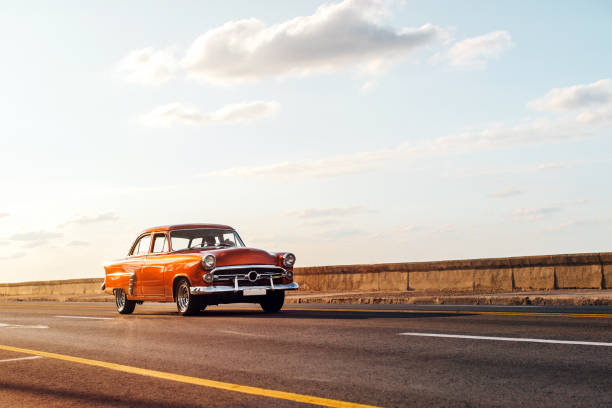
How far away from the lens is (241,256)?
13.4 metres

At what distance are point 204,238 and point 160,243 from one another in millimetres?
928

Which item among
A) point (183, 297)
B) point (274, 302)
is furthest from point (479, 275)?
point (183, 297)

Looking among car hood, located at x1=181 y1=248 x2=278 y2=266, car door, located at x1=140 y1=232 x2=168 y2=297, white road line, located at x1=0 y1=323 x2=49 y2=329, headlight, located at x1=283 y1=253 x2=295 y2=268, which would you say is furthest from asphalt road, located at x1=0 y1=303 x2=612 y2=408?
car door, located at x1=140 y1=232 x2=168 y2=297

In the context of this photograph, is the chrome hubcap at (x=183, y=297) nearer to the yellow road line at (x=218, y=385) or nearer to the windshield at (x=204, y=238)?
the windshield at (x=204, y=238)

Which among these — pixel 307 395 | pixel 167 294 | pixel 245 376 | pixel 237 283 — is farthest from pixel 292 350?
pixel 167 294

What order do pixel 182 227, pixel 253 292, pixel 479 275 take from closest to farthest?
pixel 253 292, pixel 182 227, pixel 479 275

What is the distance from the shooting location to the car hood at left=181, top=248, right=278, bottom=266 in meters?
13.2

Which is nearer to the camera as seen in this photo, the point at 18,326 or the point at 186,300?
the point at 18,326

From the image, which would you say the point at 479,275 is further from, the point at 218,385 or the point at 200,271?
the point at 218,385

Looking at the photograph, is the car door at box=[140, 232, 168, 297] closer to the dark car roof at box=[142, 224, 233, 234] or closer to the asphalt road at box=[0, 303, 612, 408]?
the dark car roof at box=[142, 224, 233, 234]

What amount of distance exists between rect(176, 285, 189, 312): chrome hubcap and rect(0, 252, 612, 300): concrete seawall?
8845mm

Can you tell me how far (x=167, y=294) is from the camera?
14.0m

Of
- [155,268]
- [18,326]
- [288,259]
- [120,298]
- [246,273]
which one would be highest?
[288,259]

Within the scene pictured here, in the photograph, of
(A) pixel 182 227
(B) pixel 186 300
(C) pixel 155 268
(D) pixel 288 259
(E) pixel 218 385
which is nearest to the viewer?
(E) pixel 218 385
